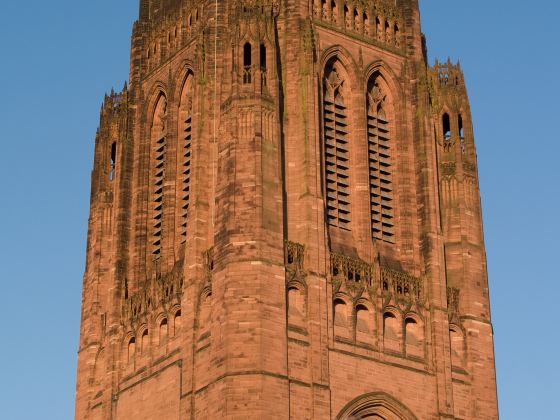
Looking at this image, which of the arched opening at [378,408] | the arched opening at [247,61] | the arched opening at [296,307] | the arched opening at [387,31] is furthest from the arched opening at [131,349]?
the arched opening at [387,31]

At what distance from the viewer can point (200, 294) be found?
53.4 m

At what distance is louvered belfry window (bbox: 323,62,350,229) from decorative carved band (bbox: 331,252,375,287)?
62.7 inches

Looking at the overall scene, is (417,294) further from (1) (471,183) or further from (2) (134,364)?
(2) (134,364)

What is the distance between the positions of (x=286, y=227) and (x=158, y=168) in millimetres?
7876

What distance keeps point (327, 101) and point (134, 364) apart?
440 inches

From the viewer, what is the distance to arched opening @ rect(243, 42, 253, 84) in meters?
55.1

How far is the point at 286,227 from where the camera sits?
5350 centimetres

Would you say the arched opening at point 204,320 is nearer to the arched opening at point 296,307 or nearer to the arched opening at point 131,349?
the arched opening at point 296,307

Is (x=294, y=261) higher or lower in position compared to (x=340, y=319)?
higher

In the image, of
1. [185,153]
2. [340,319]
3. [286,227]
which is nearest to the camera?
[340,319]

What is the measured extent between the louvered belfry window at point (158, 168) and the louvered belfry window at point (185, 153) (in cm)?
78

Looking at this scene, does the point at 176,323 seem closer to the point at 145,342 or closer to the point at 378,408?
the point at 145,342

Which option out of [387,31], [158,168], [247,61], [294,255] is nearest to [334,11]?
[387,31]

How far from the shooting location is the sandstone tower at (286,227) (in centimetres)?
5153
